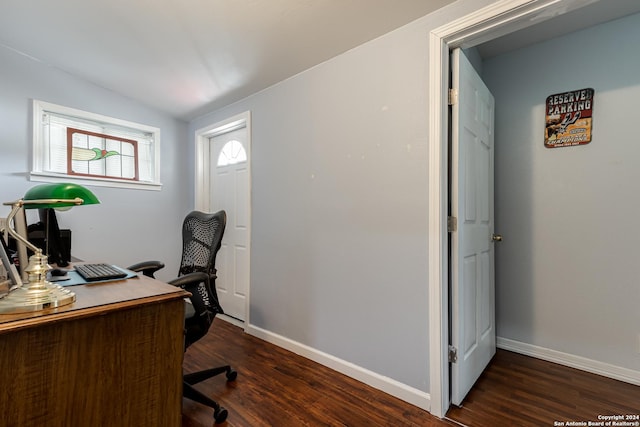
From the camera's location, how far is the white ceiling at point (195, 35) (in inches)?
64.6

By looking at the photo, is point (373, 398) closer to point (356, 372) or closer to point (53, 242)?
point (356, 372)

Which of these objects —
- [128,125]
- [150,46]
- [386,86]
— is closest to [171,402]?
[386,86]

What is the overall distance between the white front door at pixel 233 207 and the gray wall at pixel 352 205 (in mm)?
344

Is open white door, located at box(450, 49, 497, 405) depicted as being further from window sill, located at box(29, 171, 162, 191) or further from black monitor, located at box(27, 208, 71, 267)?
window sill, located at box(29, 171, 162, 191)

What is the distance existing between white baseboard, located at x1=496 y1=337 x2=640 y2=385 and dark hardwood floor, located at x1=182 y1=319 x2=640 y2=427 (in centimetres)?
7

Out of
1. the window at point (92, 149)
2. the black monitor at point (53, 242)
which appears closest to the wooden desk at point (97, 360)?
the black monitor at point (53, 242)

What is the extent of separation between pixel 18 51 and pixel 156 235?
1.87 metres

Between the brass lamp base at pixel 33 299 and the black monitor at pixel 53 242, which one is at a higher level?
the black monitor at pixel 53 242

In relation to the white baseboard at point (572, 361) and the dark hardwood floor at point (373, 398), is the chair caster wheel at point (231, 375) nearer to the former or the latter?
the dark hardwood floor at point (373, 398)

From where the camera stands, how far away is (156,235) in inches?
124

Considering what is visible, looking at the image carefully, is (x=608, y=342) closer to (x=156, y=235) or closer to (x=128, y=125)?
(x=156, y=235)

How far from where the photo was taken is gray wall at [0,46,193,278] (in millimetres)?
2291

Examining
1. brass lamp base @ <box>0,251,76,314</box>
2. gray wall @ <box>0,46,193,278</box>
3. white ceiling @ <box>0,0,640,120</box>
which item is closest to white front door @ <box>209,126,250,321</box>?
gray wall @ <box>0,46,193,278</box>

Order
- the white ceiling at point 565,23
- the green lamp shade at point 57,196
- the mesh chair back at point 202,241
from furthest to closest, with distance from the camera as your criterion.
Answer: the white ceiling at point 565,23 < the mesh chair back at point 202,241 < the green lamp shade at point 57,196
